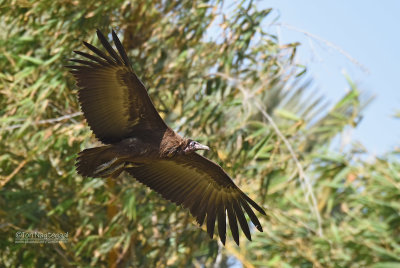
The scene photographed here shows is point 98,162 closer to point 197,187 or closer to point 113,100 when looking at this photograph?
point 113,100

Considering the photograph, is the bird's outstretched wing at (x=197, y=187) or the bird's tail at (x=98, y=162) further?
the bird's outstretched wing at (x=197, y=187)

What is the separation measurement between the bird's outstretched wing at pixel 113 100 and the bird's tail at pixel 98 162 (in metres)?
0.21

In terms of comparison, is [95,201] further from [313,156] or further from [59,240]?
[313,156]

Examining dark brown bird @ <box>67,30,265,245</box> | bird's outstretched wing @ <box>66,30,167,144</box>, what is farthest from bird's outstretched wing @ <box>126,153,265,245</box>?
bird's outstretched wing @ <box>66,30,167,144</box>

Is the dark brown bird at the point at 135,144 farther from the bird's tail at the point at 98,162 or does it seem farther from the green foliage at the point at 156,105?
the green foliage at the point at 156,105

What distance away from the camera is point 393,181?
8.70 m

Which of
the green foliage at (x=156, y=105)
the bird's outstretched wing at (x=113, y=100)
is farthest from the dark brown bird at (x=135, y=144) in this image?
the green foliage at (x=156, y=105)

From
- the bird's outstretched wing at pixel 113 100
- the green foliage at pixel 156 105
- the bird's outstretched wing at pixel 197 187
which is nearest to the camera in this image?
the bird's outstretched wing at pixel 113 100

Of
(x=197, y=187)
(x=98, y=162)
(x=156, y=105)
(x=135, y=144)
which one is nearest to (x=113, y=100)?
(x=135, y=144)

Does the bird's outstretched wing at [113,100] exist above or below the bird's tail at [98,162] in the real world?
above

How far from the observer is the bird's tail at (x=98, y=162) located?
4.75 metres

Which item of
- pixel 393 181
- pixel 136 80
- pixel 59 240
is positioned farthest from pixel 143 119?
pixel 393 181

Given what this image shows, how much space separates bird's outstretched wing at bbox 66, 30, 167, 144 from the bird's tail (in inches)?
8.2

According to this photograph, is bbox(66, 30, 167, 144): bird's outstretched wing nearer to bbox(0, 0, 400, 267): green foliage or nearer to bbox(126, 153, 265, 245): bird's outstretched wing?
bbox(126, 153, 265, 245): bird's outstretched wing
